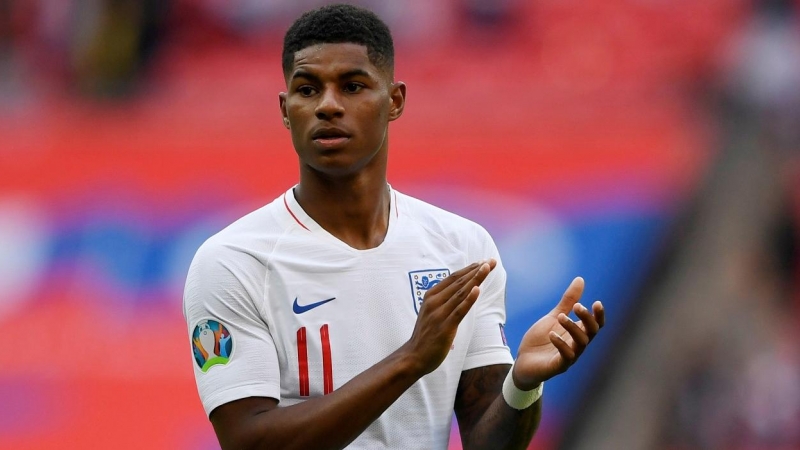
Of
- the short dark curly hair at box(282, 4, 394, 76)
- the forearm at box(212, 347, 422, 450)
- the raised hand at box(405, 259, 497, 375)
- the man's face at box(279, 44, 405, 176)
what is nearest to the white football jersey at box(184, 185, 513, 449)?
the forearm at box(212, 347, 422, 450)

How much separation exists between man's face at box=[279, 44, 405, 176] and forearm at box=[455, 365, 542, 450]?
2.32ft

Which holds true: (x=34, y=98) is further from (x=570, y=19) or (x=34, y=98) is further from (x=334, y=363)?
(x=334, y=363)

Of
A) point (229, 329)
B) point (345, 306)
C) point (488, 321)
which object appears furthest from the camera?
point (488, 321)

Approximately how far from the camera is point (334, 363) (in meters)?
3.35

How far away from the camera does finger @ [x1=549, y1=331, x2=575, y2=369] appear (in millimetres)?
3168

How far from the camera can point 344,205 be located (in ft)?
11.7

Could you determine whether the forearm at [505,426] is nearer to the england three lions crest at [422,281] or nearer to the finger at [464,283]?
the england three lions crest at [422,281]

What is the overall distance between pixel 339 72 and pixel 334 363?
0.79 m

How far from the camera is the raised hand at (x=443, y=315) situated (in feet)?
10.0

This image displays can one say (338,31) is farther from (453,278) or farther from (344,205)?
(453,278)

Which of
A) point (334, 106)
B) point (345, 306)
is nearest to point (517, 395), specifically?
point (345, 306)

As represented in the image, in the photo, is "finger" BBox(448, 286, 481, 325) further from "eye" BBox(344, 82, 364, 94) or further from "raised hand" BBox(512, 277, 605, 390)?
"eye" BBox(344, 82, 364, 94)

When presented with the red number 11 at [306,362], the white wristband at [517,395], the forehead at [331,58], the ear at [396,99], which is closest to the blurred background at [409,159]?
the white wristband at [517,395]

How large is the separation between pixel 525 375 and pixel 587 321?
26cm
